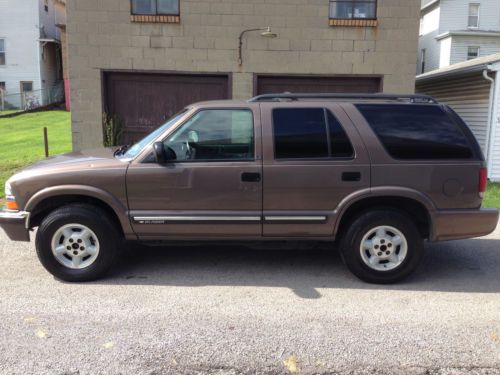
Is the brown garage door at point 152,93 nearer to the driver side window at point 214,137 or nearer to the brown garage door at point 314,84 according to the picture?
the brown garage door at point 314,84

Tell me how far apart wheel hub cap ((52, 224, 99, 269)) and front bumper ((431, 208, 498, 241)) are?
11.0 feet

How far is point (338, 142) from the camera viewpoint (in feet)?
15.5

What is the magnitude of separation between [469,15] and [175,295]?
3084cm

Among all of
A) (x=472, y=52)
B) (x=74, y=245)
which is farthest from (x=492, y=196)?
(x=472, y=52)

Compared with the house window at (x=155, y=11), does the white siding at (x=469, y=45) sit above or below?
above

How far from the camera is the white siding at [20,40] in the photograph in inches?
1051

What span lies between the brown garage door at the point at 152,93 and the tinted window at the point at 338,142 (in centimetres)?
625

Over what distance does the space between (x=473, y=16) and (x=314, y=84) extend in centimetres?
2383

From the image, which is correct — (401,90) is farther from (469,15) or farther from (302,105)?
(469,15)

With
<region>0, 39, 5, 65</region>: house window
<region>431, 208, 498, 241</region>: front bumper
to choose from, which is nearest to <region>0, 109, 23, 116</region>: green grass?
<region>0, 39, 5, 65</region>: house window

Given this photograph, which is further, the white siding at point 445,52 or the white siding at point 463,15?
the white siding at point 463,15

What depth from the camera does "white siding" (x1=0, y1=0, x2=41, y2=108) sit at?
87.6 ft

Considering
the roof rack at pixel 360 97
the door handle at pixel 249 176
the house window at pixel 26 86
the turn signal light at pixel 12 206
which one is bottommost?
the turn signal light at pixel 12 206

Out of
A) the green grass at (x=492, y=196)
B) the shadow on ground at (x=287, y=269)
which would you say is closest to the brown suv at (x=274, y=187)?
the shadow on ground at (x=287, y=269)
